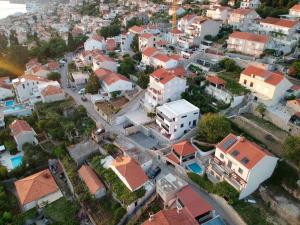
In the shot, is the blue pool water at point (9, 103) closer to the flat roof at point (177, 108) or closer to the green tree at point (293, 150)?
the flat roof at point (177, 108)

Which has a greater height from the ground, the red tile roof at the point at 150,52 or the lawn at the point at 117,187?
the red tile roof at the point at 150,52

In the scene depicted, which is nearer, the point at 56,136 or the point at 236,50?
the point at 56,136

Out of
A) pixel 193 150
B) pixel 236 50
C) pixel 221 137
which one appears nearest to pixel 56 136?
pixel 193 150

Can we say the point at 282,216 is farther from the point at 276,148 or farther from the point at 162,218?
the point at 162,218

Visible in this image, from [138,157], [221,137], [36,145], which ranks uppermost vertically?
[221,137]

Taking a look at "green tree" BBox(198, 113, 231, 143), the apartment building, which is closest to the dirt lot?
"green tree" BBox(198, 113, 231, 143)

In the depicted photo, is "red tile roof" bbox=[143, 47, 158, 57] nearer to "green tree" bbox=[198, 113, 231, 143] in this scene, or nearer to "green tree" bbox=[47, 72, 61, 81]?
"green tree" bbox=[47, 72, 61, 81]

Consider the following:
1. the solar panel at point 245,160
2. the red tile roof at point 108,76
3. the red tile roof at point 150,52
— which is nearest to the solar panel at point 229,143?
the solar panel at point 245,160
